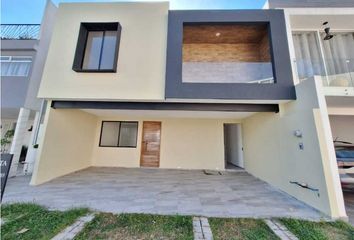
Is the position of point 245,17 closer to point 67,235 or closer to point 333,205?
point 333,205

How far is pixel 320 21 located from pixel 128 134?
29.4 feet

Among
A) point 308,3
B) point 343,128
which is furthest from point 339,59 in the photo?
point 343,128

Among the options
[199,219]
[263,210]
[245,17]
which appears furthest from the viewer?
[245,17]

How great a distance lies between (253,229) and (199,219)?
938 mm

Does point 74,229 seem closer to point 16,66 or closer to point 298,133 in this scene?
point 298,133

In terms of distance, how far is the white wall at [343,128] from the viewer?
6270 mm

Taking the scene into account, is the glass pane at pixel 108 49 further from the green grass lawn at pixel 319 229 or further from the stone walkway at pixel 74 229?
the green grass lawn at pixel 319 229

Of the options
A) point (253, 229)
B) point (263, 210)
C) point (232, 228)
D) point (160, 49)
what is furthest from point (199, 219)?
point (160, 49)

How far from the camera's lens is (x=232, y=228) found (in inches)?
108

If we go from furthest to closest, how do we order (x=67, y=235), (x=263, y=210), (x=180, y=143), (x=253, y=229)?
(x=180, y=143)
(x=263, y=210)
(x=253, y=229)
(x=67, y=235)

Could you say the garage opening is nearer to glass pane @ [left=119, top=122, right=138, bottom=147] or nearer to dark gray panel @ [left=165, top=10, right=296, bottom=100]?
dark gray panel @ [left=165, top=10, right=296, bottom=100]

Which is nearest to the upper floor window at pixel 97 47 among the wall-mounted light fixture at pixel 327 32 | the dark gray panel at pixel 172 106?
the dark gray panel at pixel 172 106

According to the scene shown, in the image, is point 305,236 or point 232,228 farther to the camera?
point 232,228

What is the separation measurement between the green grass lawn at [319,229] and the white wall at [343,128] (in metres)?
4.99
